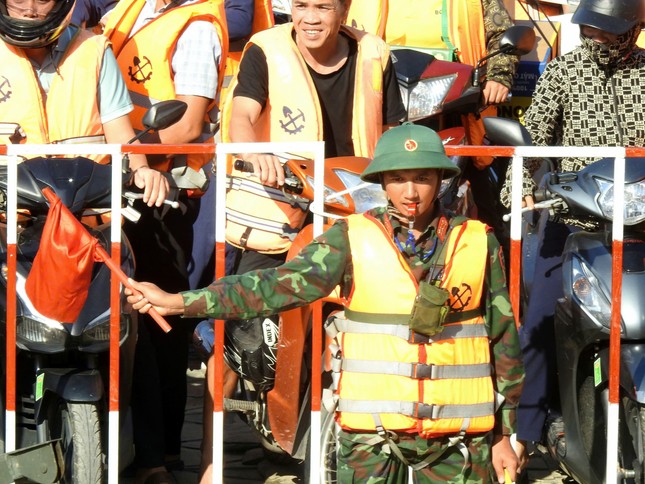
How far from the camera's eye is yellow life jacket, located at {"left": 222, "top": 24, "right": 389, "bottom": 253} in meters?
6.07

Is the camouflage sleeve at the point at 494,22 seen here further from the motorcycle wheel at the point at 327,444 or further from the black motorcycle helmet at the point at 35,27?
the motorcycle wheel at the point at 327,444

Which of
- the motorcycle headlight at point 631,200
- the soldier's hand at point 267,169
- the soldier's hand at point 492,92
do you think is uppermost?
the soldier's hand at point 492,92

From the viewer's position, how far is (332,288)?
470 centimetres

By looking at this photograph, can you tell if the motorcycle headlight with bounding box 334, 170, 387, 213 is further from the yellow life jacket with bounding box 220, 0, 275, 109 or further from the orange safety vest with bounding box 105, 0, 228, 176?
the yellow life jacket with bounding box 220, 0, 275, 109

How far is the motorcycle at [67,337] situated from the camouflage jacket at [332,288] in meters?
0.93

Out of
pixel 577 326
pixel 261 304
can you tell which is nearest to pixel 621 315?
pixel 577 326

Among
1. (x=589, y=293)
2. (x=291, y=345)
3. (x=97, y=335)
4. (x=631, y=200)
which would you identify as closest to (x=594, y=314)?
(x=589, y=293)

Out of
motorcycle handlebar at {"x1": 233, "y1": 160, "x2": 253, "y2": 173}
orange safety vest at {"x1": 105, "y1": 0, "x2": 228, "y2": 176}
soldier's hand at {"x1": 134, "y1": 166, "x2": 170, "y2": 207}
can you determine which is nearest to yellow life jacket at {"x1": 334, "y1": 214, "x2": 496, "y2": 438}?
motorcycle handlebar at {"x1": 233, "y1": 160, "x2": 253, "y2": 173}

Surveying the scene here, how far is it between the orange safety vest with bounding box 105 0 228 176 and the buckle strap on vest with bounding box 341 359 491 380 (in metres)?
2.40

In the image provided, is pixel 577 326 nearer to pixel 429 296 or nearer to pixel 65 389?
pixel 429 296

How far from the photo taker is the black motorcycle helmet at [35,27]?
609cm

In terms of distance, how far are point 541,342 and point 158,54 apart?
7.23 feet

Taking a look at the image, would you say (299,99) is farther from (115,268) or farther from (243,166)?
(115,268)

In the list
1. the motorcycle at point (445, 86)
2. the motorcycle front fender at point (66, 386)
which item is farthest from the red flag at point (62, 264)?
the motorcycle at point (445, 86)
